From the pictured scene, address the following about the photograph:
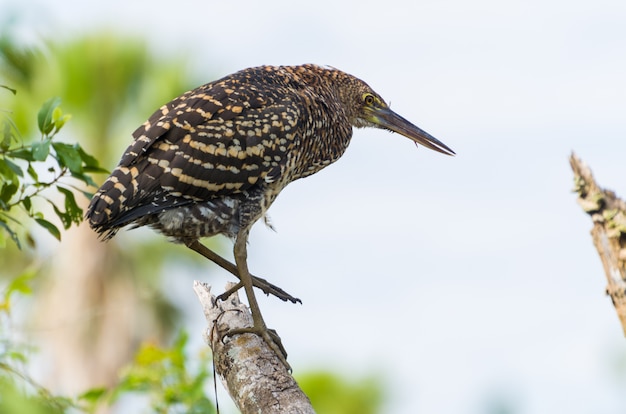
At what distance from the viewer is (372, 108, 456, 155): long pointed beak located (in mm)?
6505

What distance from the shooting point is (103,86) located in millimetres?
17859

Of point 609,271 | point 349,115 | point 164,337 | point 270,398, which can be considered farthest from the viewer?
point 164,337

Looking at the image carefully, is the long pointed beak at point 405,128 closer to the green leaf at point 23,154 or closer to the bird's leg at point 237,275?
the bird's leg at point 237,275

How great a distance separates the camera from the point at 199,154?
17.3ft

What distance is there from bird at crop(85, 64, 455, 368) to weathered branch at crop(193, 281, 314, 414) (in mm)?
90

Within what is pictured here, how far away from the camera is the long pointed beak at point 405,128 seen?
6.50m

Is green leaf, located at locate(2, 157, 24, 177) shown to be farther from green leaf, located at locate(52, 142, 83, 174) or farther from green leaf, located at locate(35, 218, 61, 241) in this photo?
green leaf, located at locate(35, 218, 61, 241)

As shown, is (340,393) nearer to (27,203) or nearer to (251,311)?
(251,311)

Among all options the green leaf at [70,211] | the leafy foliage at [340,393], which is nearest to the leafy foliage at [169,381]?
the green leaf at [70,211]

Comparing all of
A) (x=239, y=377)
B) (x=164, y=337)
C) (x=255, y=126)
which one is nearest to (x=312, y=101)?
(x=255, y=126)

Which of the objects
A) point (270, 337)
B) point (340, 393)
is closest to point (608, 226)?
point (270, 337)

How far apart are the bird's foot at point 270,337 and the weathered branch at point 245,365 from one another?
3 centimetres

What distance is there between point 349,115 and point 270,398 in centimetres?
250

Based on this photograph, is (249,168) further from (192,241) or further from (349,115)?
(349,115)
